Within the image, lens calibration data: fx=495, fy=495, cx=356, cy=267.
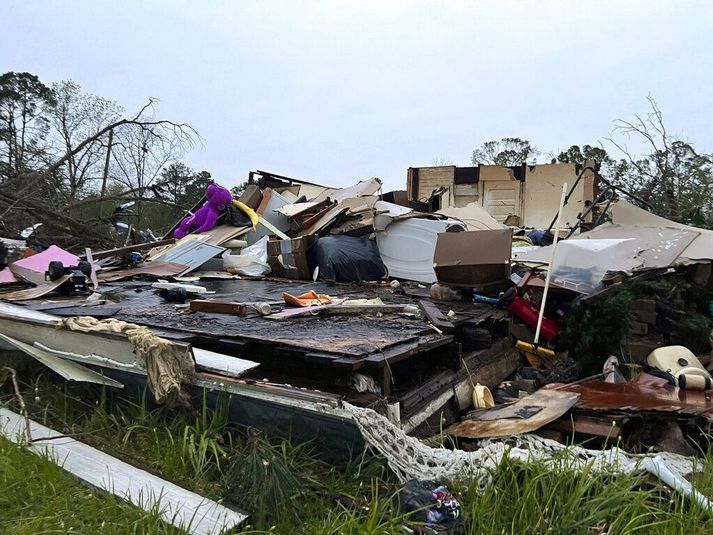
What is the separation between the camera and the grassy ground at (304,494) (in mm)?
1961

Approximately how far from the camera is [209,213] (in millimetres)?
8344

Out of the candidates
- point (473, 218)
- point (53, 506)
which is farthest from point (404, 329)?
point (473, 218)

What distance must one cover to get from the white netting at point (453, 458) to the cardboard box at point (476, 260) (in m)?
2.32

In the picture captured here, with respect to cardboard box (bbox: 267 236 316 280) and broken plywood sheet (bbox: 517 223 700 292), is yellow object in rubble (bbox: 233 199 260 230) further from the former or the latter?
broken plywood sheet (bbox: 517 223 700 292)

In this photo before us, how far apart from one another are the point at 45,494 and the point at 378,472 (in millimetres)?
1501

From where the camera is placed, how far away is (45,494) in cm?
221

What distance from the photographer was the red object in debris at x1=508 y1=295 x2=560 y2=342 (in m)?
4.24

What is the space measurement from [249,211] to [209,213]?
0.73 m

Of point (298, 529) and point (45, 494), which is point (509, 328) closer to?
point (298, 529)

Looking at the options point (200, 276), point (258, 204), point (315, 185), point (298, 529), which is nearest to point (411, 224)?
point (200, 276)

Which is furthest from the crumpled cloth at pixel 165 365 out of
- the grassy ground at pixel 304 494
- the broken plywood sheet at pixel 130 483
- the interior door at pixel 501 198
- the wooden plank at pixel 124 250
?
the interior door at pixel 501 198

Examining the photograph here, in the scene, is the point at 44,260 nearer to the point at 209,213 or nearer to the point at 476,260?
the point at 209,213

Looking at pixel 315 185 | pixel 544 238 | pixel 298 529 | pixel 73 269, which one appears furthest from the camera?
pixel 315 185

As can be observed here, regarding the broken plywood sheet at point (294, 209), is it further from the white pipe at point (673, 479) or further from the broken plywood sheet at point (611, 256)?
the white pipe at point (673, 479)
